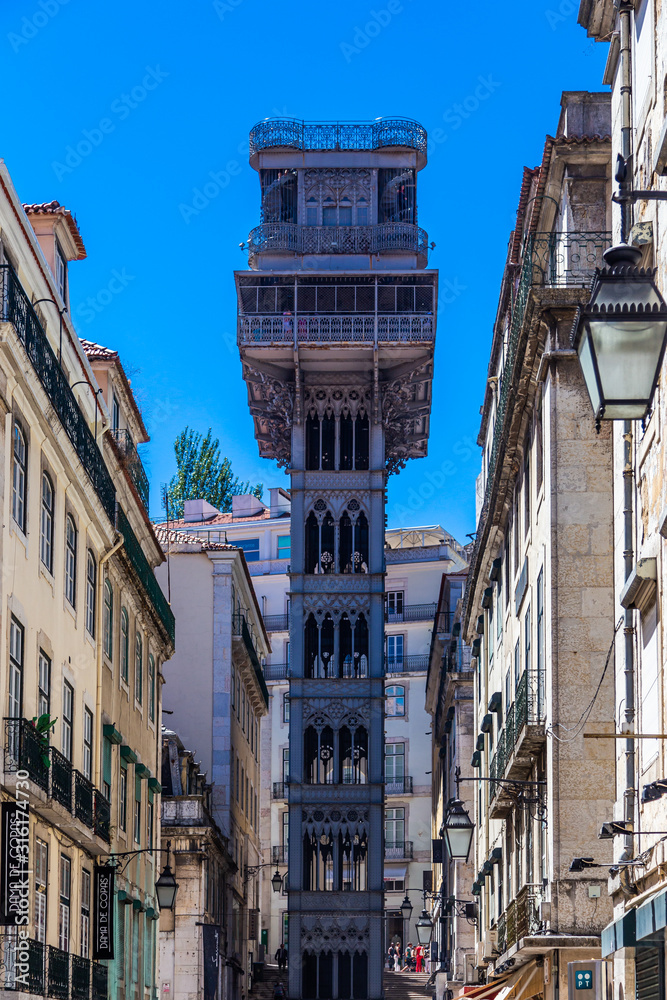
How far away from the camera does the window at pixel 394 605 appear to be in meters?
82.8

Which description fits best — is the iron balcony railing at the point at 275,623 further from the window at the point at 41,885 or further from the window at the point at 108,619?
the window at the point at 41,885

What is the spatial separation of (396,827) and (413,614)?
1052 centimetres

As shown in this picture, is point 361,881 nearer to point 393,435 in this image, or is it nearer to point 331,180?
point 393,435

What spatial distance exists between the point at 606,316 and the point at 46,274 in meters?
18.1

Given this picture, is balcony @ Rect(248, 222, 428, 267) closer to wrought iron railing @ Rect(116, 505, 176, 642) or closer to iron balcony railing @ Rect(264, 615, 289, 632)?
wrought iron railing @ Rect(116, 505, 176, 642)

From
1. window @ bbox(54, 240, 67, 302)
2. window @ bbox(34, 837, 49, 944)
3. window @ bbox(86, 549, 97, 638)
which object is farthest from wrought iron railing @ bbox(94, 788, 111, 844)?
window @ bbox(54, 240, 67, 302)

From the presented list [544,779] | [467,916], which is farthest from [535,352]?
[467,916]

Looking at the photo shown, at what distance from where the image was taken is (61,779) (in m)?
22.2

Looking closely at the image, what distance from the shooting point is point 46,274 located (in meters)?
24.3

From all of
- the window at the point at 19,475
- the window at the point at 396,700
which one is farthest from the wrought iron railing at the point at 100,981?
the window at the point at 396,700

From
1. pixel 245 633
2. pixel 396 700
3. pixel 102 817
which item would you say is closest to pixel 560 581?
pixel 102 817

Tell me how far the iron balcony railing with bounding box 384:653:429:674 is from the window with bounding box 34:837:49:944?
190 feet

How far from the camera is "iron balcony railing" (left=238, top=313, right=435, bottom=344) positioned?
189 ft

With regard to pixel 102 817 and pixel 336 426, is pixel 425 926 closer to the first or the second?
pixel 102 817
